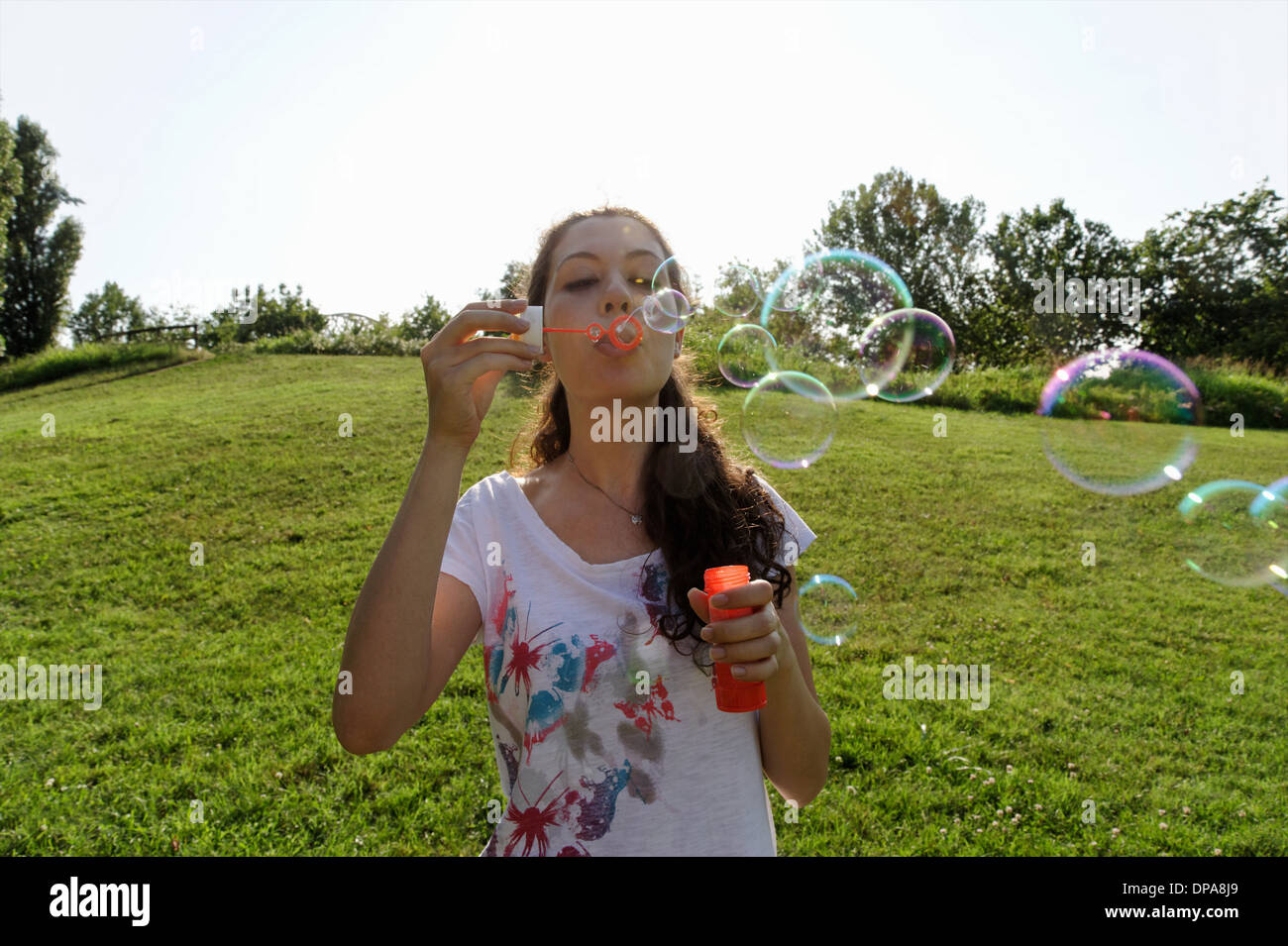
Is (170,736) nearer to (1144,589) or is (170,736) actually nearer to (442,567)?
(442,567)

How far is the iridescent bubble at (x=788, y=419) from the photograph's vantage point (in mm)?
3584

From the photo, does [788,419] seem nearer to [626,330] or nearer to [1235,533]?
[626,330]

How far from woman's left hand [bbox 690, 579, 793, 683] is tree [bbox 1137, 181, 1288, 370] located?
35.5 m

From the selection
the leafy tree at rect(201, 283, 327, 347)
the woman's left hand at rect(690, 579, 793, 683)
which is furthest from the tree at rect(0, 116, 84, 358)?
the woman's left hand at rect(690, 579, 793, 683)

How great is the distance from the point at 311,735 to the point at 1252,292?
37.9 m

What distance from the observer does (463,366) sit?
4.32ft

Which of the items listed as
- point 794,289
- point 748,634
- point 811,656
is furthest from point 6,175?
point 748,634

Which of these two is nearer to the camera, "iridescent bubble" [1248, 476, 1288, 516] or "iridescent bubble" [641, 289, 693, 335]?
"iridescent bubble" [641, 289, 693, 335]

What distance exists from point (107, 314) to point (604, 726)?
5620cm

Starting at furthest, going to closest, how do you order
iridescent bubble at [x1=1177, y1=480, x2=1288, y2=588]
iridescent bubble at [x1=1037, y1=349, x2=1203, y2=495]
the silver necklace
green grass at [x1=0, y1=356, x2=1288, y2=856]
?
1. iridescent bubble at [x1=1037, y1=349, x2=1203, y2=495]
2. iridescent bubble at [x1=1177, y1=480, x2=1288, y2=588]
3. green grass at [x1=0, y1=356, x2=1288, y2=856]
4. the silver necklace

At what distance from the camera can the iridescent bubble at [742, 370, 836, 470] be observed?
3.58 m

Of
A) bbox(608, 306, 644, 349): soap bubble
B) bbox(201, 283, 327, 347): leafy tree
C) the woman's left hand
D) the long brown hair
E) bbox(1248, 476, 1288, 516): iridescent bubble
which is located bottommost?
bbox(1248, 476, 1288, 516): iridescent bubble

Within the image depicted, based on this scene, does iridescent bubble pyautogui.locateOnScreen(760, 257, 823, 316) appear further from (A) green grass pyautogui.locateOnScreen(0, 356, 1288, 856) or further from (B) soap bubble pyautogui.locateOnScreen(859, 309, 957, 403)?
(A) green grass pyautogui.locateOnScreen(0, 356, 1288, 856)

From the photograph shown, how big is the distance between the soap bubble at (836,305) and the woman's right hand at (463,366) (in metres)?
2.64
